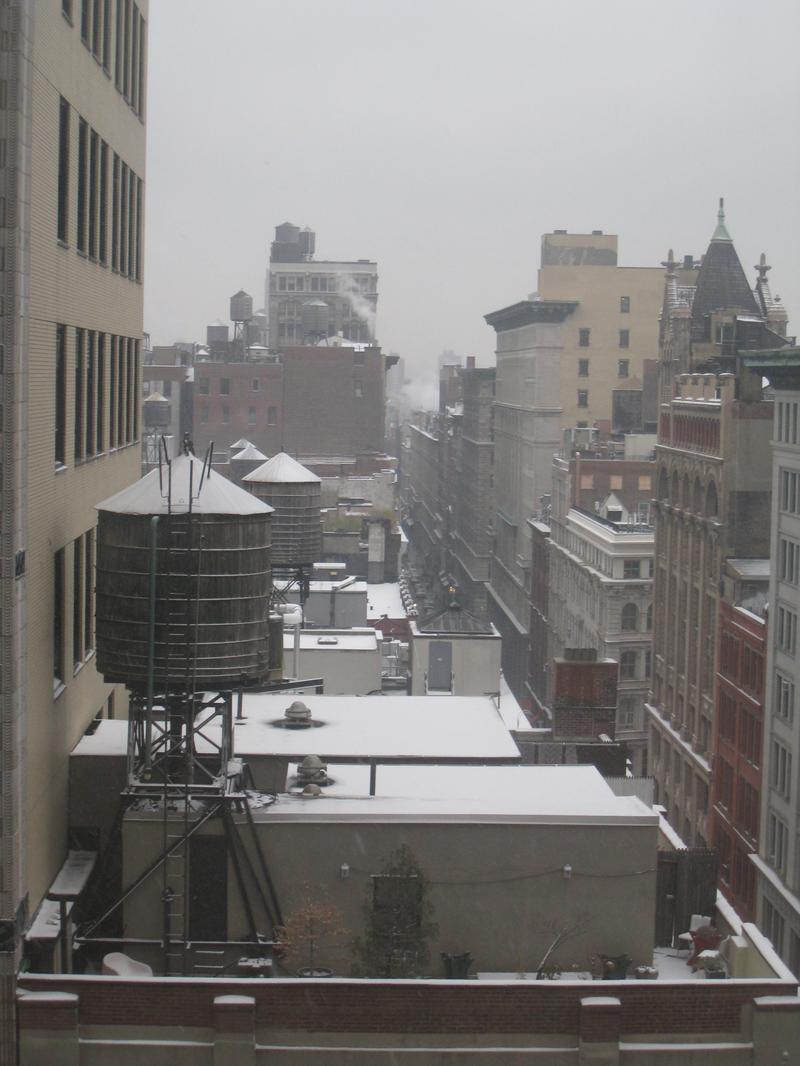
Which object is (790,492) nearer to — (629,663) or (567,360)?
(629,663)

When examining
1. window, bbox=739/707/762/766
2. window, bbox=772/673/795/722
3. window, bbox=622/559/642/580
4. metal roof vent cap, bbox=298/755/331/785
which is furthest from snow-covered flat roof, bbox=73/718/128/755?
window, bbox=622/559/642/580

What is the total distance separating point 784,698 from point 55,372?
38369mm

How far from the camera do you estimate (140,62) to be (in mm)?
35031

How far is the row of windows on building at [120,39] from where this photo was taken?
26.6 metres

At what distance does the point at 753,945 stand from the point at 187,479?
10028 mm

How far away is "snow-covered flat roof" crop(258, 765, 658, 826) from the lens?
2348 cm

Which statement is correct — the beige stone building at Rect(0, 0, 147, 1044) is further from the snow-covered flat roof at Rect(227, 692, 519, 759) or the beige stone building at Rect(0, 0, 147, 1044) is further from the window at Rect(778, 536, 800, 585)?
the window at Rect(778, 536, 800, 585)

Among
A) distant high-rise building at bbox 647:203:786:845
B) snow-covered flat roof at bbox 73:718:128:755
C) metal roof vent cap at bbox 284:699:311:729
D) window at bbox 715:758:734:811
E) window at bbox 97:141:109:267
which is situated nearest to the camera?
snow-covered flat roof at bbox 73:718:128:755

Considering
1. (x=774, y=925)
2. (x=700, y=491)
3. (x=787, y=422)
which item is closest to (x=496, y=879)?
(x=774, y=925)

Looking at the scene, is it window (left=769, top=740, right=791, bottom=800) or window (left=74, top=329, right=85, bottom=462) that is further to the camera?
window (left=769, top=740, right=791, bottom=800)

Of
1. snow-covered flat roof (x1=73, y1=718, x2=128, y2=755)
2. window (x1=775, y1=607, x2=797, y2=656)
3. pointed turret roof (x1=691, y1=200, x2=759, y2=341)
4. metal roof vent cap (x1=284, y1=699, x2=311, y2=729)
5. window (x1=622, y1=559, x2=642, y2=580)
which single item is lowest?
window (x1=622, y1=559, x2=642, y2=580)

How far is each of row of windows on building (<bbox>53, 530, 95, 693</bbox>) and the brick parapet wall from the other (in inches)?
204

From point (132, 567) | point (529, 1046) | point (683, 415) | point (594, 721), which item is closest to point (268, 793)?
point (132, 567)

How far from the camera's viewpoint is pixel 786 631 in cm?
5609
